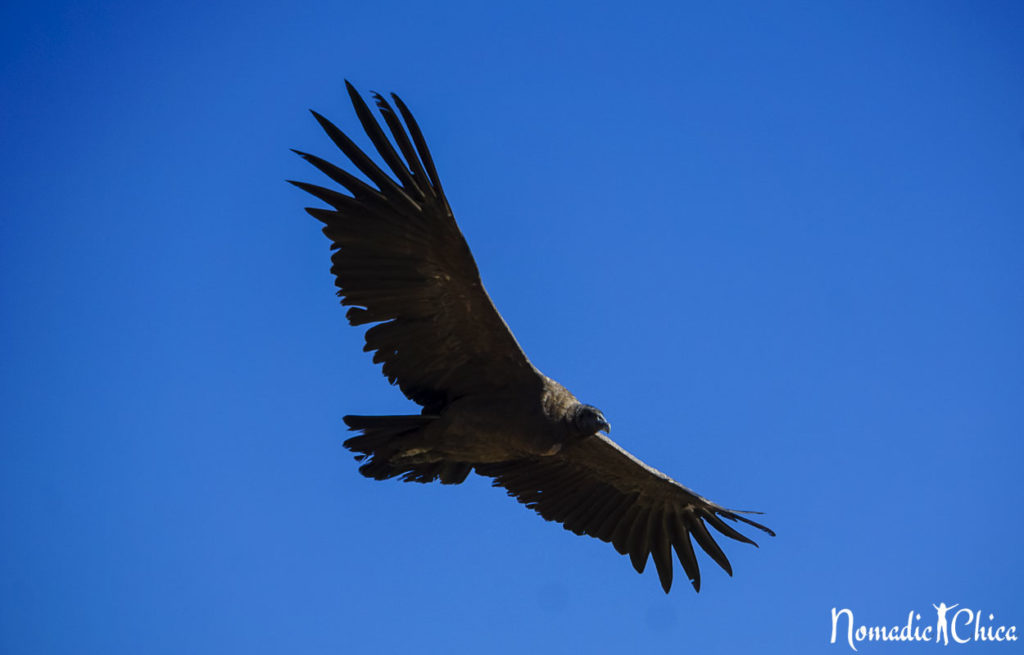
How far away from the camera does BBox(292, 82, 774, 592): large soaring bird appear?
878cm

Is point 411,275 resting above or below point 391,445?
above

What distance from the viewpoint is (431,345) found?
962 centimetres

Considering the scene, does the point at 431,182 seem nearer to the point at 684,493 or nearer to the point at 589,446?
the point at 589,446

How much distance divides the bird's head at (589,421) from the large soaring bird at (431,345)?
13 millimetres

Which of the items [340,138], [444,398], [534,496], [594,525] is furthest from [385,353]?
[594,525]

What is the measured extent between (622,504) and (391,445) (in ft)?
11.9

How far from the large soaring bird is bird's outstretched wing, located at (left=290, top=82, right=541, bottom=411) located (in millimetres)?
Result: 11

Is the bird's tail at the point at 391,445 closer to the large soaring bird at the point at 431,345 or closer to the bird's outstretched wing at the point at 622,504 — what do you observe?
the large soaring bird at the point at 431,345

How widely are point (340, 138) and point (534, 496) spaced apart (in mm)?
5322

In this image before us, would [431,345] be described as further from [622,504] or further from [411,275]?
[622,504]

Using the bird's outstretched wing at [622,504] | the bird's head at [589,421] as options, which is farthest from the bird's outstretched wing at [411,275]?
the bird's outstretched wing at [622,504]

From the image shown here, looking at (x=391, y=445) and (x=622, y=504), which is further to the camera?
(x=622, y=504)

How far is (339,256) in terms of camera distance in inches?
357

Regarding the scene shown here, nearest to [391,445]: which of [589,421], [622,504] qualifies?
[589,421]
